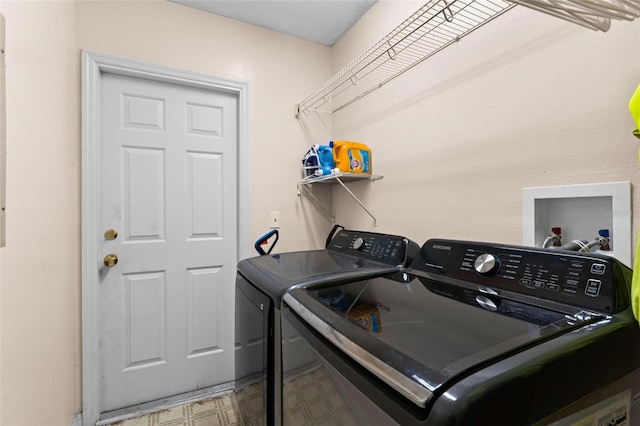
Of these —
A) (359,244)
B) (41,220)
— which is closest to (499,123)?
(359,244)

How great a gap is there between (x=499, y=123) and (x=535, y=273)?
684 mm

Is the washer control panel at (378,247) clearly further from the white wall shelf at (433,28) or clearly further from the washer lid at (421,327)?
the white wall shelf at (433,28)

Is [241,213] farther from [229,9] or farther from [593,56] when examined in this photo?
[593,56]

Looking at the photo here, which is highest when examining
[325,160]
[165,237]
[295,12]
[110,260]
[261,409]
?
[295,12]

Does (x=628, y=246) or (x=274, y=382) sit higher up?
(x=628, y=246)

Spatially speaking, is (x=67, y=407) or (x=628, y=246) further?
(x=67, y=407)

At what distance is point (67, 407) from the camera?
5.40 ft

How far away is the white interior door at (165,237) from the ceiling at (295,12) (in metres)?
0.55

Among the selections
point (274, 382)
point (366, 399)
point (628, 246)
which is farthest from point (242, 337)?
point (628, 246)

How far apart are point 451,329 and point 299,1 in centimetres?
212

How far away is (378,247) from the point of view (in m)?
1.40

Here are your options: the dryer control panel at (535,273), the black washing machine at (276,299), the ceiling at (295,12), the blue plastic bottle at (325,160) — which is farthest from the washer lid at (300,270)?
the ceiling at (295,12)

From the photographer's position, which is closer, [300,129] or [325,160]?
[325,160]

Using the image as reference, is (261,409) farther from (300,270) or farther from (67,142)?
(67,142)
